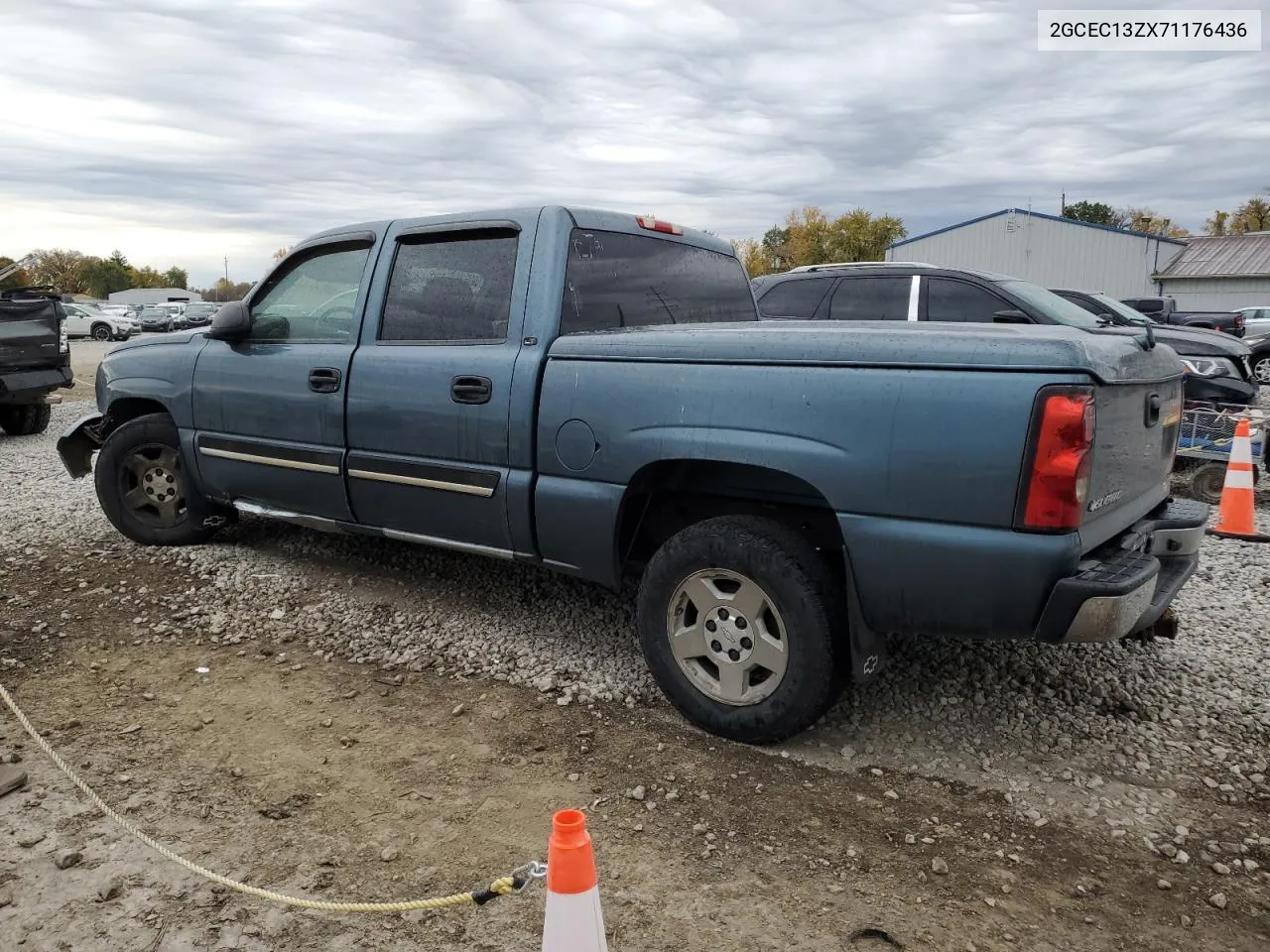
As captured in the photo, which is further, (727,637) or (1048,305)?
(1048,305)

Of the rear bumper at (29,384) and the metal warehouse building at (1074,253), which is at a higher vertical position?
the metal warehouse building at (1074,253)

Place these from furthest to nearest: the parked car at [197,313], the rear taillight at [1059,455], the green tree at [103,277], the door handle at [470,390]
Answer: the green tree at [103,277] → the parked car at [197,313] → the door handle at [470,390] → the rear taillight at [1059,455]

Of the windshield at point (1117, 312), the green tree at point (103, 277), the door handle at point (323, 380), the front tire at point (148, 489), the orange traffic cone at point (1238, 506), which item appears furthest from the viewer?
the green tree at point (103, 277)

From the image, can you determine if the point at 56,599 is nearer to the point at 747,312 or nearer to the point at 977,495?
the point at 747,312

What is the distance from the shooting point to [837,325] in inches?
141

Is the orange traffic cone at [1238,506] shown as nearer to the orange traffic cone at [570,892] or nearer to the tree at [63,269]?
the orange traffic cone at [570,892]

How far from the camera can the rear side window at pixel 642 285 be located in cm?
404

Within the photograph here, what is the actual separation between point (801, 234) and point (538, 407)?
6696 cm

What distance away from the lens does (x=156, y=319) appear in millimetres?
39062

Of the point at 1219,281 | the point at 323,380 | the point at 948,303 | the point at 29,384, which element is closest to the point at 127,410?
the point at 323,380

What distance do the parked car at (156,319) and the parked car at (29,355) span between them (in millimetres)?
29130

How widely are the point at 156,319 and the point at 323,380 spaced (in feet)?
130

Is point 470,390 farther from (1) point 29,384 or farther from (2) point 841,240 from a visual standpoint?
(2) point 841,240

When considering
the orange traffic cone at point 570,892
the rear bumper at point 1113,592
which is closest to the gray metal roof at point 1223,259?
the rear bumper at point 1113,592
